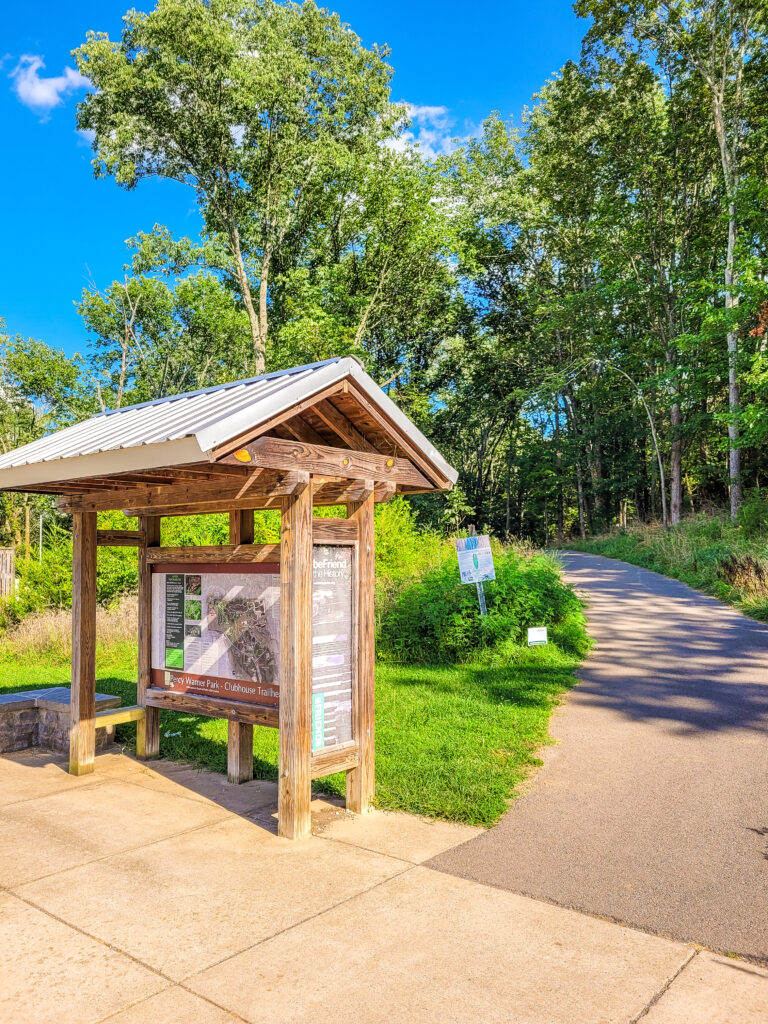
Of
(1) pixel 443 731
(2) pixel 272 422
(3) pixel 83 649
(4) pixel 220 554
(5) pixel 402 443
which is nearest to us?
(2) pixel 272 422

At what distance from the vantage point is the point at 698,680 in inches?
318

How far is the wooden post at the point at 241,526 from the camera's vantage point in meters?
5.76

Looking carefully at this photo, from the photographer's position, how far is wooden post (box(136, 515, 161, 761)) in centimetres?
610

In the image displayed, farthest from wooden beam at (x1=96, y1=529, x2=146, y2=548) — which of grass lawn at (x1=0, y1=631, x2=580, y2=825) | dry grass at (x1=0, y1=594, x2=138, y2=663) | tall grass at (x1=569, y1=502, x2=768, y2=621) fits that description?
tall grass at (x1=569, y1=502, x2=768, y2=621)

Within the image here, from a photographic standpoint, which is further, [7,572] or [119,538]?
[7,572]

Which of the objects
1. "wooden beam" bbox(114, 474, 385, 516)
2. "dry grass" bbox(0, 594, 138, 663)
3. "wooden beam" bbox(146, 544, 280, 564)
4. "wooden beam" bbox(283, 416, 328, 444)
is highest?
"wooden beam" bbox(283, 416, 328, 444)

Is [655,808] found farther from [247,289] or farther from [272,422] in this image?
[247,289]

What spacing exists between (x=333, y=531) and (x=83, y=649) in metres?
2.55

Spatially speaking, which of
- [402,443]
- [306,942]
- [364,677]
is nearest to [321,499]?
[402,443]

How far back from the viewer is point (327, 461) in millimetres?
4621

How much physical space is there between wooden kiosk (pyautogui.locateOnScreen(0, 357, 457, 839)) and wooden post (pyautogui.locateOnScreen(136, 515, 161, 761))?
2cm

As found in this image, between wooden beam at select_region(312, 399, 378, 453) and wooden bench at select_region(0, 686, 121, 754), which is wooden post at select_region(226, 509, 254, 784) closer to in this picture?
wooden beam at select_region(312, 399, 378, 453)

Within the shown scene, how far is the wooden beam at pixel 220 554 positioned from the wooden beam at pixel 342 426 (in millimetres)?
897

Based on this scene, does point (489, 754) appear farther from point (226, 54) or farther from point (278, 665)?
point (226, 54)
